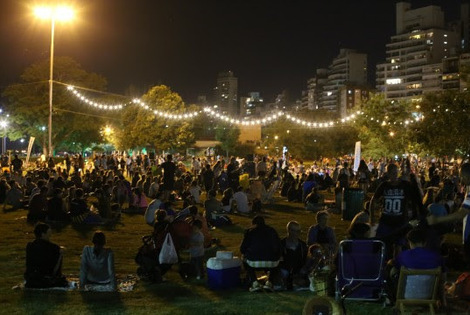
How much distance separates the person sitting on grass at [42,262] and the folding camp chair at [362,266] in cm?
447

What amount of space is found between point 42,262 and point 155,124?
1692 inches

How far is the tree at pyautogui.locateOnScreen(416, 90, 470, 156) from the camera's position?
2578cm

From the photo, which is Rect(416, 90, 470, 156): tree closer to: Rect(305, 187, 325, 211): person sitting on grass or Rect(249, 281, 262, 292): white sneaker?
Rect(305, 187, 325, 211): person sitting on grass

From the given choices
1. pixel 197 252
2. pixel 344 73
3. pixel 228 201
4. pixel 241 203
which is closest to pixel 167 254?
pixel 197 252

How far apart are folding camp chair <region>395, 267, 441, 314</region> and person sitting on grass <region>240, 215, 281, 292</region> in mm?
2867

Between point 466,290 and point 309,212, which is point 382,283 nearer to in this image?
point 466,290

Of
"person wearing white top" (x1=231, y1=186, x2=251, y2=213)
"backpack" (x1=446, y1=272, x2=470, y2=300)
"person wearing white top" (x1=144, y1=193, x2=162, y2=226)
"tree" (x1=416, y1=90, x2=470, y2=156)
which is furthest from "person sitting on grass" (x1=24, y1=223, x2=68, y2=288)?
"tree" (x1=416, y1=90, x2=470, y2=156)

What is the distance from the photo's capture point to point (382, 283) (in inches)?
288

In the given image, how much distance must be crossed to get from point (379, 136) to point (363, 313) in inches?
1532

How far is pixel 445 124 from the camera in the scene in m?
26.2

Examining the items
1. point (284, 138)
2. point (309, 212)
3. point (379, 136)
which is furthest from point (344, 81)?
point (309, 212)

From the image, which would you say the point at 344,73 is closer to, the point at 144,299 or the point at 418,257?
the point at 144,299

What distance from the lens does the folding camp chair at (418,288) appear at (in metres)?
6.33

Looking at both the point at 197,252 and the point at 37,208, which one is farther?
the point at 37,208
